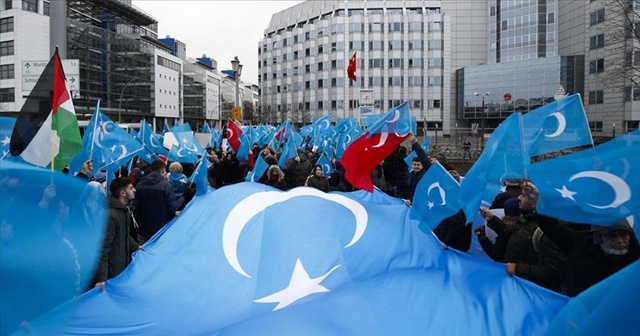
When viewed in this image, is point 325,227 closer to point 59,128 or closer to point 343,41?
point 59,128

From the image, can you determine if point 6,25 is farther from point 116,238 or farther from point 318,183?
point 116,238

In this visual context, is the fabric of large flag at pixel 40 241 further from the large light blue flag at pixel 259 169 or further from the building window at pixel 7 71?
the building window at pixel 7 71

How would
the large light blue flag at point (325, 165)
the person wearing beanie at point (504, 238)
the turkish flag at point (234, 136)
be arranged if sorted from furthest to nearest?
the turkish flag at point (234, 136) → the large light blue flag at point (325, 165) → the person wearing beanie at point (504, 238)

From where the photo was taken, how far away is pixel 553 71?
67.1m

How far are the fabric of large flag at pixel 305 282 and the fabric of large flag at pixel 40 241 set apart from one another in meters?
0.52

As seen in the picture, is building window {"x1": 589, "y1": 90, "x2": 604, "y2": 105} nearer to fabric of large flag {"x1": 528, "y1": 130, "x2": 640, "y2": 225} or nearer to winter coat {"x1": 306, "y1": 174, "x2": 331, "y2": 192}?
winter coat {"x1": 306, "y1": 174, "x2": 331, "y2": 192}

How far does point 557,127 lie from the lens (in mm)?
5203

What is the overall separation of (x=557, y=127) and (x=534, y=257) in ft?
4.64

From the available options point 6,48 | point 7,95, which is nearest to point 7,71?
point 6,48

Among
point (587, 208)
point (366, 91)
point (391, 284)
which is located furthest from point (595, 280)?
point (366, 91)

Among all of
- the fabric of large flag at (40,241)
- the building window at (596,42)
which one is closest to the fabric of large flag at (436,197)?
Result: the fabric of large flag at (40,241)

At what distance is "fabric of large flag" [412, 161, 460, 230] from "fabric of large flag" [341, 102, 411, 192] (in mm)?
1456

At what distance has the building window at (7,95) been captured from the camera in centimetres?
5541

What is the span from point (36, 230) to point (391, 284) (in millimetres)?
3081
